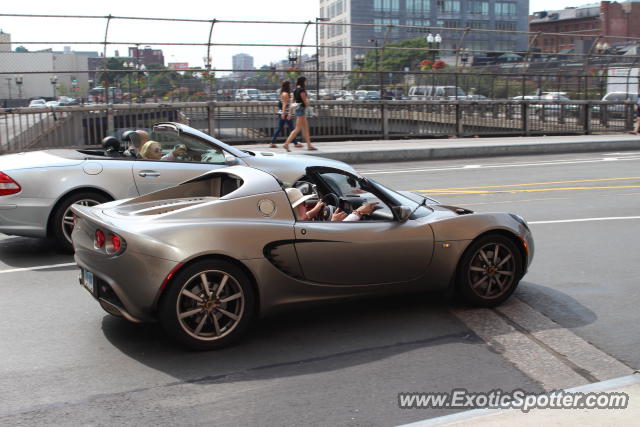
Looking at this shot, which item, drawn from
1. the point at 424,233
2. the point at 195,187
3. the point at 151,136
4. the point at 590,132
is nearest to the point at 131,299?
the point at 195,187

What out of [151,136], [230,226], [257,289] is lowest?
[257,289]

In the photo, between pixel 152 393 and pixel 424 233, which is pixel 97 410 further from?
pixel 424 233

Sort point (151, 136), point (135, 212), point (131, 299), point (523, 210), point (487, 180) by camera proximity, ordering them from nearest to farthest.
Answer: point (131, 299), point (135, 212), point (151, 136), point (523, 210), point (487, 180)

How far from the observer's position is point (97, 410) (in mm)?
4117

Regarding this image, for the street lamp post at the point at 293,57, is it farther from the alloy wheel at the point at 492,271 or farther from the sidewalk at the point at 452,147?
the alloy wheel at the point at 492,271

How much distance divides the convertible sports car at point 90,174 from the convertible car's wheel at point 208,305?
8.95 ft

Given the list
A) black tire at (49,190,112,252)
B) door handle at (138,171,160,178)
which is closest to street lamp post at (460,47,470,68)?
door handle at (138,171,160,178)

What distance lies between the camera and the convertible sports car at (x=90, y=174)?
7.62m

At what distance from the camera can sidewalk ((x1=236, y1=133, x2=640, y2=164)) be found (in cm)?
1816

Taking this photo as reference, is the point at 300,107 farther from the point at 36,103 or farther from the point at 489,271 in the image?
the point at 489,271

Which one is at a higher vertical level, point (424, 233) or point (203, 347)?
point (424, 233)

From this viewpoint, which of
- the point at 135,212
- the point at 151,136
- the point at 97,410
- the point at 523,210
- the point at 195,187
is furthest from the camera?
the point at 523,210

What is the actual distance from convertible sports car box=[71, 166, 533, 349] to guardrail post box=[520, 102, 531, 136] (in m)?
18.6

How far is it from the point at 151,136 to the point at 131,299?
13.4ft
